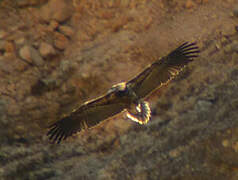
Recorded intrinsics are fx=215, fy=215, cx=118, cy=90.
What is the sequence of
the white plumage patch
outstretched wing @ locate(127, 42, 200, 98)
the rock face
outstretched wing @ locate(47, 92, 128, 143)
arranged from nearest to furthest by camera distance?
the rock face < outstretched wing @ locate(47, 92, 128, 143) < outstretched wing @ locate(127, 42, 200, 98) < the white plumage patch

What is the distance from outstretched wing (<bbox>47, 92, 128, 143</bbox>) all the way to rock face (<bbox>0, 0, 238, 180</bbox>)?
0.32 metres

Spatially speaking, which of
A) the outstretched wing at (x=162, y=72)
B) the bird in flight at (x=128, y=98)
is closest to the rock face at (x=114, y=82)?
the bird in flight at (x=128, y=98)

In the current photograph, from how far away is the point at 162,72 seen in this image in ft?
7.04

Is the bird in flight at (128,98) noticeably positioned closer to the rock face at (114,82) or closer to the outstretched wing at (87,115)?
the outstretched wing at (87,115)

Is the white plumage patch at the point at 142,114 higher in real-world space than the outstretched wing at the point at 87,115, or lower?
lower

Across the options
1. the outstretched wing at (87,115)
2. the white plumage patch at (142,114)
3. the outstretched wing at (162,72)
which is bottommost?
the white plumage patch at (142,114)

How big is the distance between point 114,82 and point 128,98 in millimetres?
859

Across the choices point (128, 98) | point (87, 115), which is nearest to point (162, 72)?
point (128, 98)

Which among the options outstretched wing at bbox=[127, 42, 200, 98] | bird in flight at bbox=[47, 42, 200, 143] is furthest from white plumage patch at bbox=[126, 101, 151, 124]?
outstretched wing at bbox=[127, 42, 200, 98]

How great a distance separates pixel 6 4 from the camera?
10.1 ft

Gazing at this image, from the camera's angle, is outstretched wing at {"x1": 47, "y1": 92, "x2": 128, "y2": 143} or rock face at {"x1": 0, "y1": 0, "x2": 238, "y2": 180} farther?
outstretched wing at {"x1": 47, "y1": 92, "x2": 128, "y2": 143}

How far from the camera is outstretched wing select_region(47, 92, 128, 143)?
1926mm

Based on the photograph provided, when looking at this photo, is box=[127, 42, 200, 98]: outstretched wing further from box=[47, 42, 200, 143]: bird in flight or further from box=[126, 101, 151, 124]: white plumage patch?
box=[126, 101, 151, 124]: white plumage patch

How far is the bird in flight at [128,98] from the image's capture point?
6.43 ft
